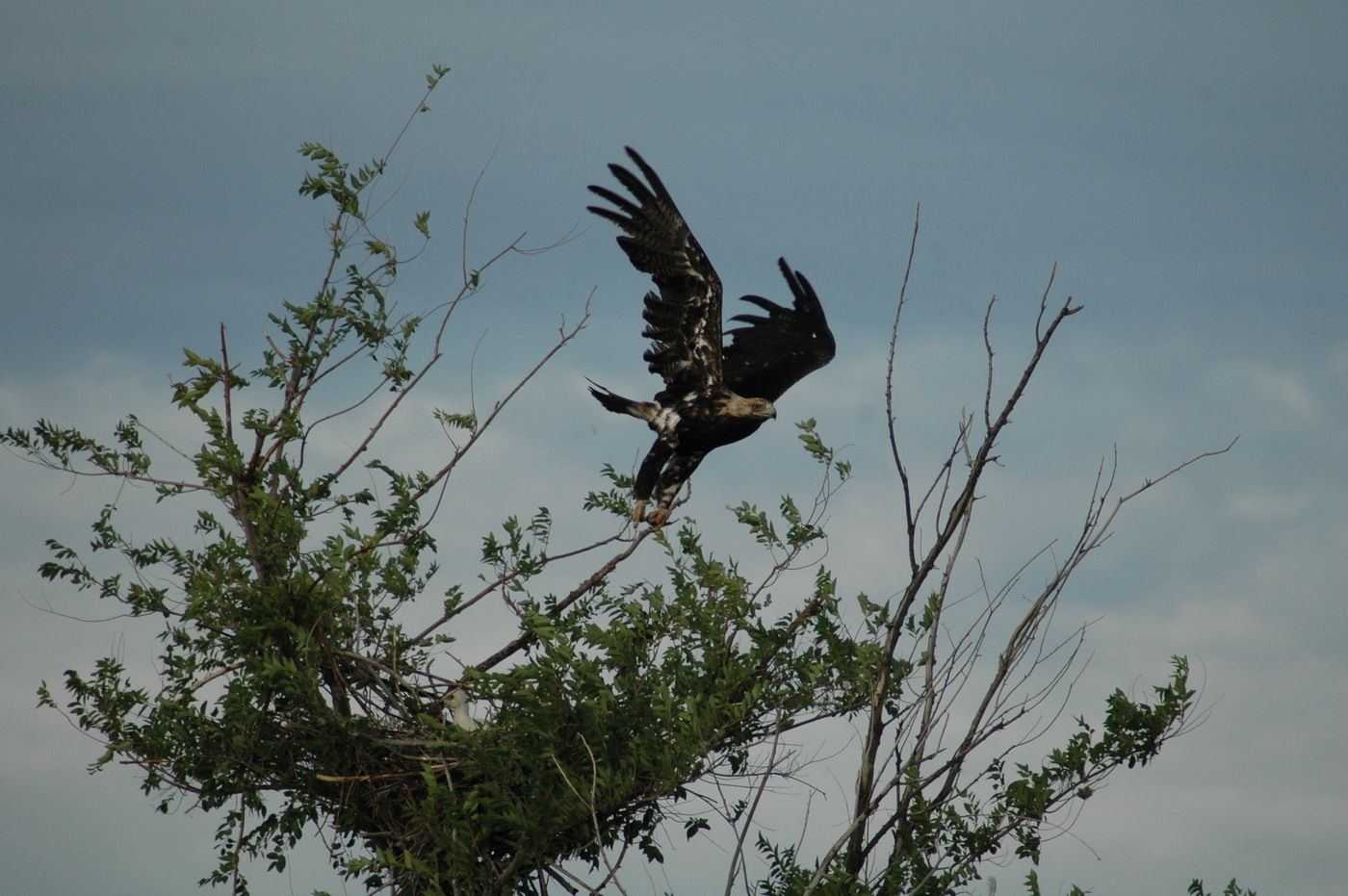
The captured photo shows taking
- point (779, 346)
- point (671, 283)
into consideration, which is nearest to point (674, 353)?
point (671, 283)

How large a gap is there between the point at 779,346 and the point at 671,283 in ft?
6.68

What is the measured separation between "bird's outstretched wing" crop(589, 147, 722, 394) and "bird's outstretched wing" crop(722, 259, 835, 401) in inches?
51.2

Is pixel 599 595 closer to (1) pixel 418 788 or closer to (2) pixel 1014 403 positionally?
(1) pixel 418 788

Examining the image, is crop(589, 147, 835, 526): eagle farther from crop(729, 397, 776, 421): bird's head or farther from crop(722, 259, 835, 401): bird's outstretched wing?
crop(722, 259, 835, 401): bird's outstretched wing

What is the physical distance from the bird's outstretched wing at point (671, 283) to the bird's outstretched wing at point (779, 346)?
1.30 m

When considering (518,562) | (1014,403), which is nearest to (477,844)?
(518,562)

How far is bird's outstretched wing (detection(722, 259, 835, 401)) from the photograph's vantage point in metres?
8.57

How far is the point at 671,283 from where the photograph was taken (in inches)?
274

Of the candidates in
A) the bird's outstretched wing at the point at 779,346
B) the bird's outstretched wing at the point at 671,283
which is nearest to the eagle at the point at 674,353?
the bird's outstretched wing at the point at 671,283

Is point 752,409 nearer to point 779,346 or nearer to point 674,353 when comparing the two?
point 674,353

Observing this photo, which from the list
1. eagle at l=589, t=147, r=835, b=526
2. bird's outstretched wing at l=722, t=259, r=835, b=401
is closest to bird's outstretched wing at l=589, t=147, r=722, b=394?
eagle at l=589, t=147, r=835, b=526

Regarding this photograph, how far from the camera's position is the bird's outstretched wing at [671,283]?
679cm

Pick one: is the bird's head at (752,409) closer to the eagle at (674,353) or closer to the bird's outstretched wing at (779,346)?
the eagle at (674,353)

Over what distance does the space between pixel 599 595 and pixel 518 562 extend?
45 cm
